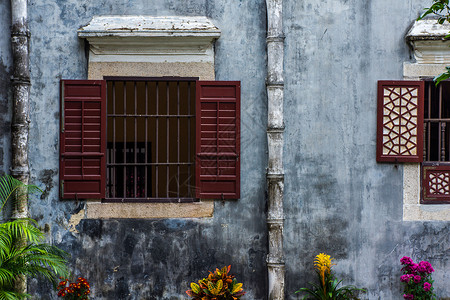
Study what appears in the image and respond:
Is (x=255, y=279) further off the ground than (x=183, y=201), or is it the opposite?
(x=183, y=201)

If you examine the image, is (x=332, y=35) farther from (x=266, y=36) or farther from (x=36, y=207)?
(x=36, y=207)

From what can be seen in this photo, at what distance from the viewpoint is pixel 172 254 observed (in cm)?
705

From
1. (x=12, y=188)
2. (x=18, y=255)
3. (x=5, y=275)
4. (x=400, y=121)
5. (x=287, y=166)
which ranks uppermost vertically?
(x=400, y=121)

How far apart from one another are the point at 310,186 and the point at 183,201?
1.73 m

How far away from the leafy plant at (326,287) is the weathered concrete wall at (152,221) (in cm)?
68

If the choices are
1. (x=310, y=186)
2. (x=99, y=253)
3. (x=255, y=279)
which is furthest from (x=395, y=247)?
(x=99, y=253)

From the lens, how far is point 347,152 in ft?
Answer: 23.6

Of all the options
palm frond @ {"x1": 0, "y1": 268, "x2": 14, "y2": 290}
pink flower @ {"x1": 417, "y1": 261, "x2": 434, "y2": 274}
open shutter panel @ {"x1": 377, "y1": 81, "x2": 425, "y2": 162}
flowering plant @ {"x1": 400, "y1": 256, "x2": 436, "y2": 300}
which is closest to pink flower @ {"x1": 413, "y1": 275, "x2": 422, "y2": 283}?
flowering plant @ {"x1": 400, "y1": 256, "x2": 436, "y2": 300}

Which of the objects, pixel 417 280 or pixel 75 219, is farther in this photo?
pixel 75 219

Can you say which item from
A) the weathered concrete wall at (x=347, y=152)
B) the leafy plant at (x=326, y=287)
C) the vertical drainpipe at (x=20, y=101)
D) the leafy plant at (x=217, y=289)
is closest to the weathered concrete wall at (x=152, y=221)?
the vertical drainpipe at (x=20, y=101)

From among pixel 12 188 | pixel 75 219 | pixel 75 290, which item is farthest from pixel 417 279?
pixel 12 188

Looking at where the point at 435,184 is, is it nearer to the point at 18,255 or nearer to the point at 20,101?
the point at 18,255

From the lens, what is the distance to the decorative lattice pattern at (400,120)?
7109 mm

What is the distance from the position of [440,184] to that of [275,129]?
2.38 metres
